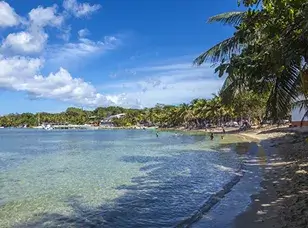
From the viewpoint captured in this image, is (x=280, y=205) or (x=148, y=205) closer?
(x=280, y=205)

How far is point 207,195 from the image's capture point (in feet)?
41.3

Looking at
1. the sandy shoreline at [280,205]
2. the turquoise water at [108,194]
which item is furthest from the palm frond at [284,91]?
the turquoise water at [108,194]

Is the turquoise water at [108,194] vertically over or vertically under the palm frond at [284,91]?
under

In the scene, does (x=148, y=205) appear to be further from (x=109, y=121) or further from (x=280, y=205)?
(x=109, y=121)

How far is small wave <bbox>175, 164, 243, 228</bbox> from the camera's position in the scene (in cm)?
918

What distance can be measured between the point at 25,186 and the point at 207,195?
8.26 m

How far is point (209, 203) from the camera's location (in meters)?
11.1

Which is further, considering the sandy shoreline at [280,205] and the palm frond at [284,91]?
the palm frond at [284,91]

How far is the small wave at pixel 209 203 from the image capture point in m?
9.18

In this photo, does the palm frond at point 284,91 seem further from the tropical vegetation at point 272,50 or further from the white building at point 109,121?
the white building at point 109,121

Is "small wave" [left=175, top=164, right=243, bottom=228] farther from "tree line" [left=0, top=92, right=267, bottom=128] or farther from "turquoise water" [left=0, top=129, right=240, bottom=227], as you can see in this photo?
"tree line" [left=0, top=92, right=267, bottom=128]

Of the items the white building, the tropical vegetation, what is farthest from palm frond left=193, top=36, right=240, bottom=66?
the white building

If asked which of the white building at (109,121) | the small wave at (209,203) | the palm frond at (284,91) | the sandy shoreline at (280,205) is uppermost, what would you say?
the white building at (109,121)

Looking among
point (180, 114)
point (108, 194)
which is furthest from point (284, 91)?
point (180, 114)
